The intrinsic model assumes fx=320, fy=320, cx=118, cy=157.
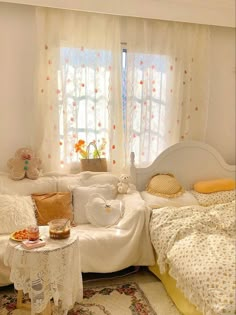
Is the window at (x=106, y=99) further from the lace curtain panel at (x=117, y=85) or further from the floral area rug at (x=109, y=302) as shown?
the floral area rug at (x=109, y=302)

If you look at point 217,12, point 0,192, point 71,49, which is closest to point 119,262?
point 0,192

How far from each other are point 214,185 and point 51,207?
1.73 meters

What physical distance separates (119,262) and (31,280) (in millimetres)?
883

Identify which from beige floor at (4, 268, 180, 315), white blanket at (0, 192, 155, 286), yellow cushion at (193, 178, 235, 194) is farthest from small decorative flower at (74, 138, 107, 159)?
beige floor at (4, 268, 180, 315)

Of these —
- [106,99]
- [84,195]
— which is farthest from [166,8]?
[84,195]

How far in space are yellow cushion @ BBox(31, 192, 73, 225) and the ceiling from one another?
70.5 inches

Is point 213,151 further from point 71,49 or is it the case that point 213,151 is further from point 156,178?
point 71,49

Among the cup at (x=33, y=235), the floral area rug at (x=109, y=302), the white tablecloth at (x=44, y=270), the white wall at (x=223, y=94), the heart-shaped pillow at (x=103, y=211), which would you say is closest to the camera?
the white tablecloth at (x=44, y=270)

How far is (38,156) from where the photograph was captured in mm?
3283

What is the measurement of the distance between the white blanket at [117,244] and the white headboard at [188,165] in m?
0.65

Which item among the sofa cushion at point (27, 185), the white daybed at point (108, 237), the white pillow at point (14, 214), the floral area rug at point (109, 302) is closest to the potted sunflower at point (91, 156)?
the white daybed at point (108, 237)

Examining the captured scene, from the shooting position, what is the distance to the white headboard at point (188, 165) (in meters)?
3.48

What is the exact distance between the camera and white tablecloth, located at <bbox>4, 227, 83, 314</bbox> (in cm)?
194

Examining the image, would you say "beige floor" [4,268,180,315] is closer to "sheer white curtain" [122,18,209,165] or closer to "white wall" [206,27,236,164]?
"sheer white curtain" [122,18,209,165]
